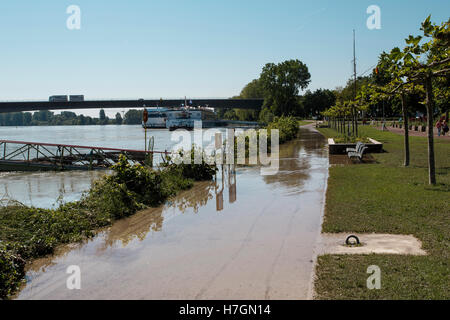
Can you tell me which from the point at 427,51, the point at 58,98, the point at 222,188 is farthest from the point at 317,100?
the point at 427,51

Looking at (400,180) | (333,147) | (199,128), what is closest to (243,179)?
(400,180)

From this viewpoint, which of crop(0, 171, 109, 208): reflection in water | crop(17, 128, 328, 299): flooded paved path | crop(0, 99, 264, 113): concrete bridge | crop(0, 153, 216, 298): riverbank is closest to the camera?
crop(17, 128, 328, 299): flooded paved path

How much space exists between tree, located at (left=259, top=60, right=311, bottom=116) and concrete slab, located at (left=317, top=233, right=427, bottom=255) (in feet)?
288

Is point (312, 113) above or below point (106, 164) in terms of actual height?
above

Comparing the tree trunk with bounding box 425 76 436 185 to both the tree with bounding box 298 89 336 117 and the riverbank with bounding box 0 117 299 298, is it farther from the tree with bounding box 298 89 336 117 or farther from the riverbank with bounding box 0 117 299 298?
the tree with bounding box 298 89 336 117

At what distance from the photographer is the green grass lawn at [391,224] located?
4926 mm

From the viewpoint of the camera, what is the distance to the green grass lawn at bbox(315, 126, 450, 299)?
16.2ft

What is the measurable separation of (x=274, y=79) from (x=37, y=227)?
92033mm

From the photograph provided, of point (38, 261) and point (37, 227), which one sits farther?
point (37, 227)

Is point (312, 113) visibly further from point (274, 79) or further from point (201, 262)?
point (201, 262)

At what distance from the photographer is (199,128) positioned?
106 m

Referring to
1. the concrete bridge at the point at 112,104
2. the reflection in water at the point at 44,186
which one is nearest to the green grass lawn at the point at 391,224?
the reflection in water at the point at 44,186

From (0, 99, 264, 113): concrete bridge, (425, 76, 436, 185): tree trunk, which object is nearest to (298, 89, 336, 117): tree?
(0, 99, 264, 113): concrete bridge

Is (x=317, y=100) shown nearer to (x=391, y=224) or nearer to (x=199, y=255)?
(x=391, y=224)
